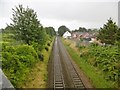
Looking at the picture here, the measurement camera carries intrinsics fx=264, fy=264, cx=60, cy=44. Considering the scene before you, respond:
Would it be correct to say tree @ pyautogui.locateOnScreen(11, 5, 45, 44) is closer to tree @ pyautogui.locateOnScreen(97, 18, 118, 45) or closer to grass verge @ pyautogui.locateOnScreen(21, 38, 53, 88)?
grass verge @ pyautogui.locateOnScreen(21, 38, 53, 88)

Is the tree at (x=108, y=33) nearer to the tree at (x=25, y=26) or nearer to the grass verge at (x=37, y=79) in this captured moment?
the tree at (x=25, y=26)

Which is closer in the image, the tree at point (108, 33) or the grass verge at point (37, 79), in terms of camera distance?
the grass verge at point (37, 79)

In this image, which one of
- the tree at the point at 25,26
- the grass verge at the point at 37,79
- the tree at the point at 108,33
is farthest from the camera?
the tree at the point at 108,33

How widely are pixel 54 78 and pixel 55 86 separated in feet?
10.1

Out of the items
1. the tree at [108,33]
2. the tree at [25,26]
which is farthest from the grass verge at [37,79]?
the tree at [108,33]

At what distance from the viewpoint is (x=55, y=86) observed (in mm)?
21469

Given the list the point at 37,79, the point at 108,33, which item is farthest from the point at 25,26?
the point at 108,33

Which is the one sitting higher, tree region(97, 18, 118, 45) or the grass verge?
tree region(97, 18, 118, 45)

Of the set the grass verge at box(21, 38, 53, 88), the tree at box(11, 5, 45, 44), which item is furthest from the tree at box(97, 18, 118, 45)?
the grass verge at box(21, 38, 53, 88)

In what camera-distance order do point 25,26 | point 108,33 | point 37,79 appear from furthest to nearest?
point 108,33 → point 25,26 → point 37,79

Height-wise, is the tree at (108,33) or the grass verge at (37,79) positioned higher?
the tree at (108,33)

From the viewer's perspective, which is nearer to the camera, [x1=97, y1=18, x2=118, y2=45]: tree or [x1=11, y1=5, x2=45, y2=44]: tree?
[x1=11, y1=5, x2=45, y2=44]: tree

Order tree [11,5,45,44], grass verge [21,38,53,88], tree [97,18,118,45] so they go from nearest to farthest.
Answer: grass verge [21,38,53,88] → tree [11,5,45,44] → tree [97,18,118,45]

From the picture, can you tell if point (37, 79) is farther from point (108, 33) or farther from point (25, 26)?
point (108, 33)
